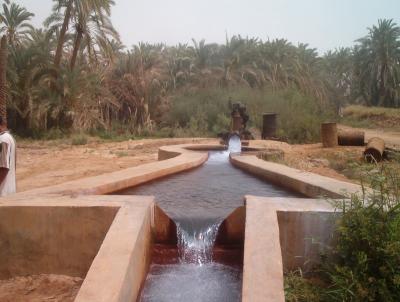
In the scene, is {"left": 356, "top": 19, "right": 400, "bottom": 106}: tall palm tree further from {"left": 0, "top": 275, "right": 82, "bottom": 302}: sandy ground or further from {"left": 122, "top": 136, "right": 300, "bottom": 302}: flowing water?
{"left": 0, "top": 275, "right": 82, "bottom": 302}: sandy ground

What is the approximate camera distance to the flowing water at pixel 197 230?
404 centimetres

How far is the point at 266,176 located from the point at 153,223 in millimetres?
3064

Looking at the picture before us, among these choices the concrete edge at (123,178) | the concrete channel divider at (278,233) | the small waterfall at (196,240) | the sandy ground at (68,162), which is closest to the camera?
the concrete channel divider at (278,233)

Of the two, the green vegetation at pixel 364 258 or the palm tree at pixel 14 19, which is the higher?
the palm tree at pixel 14 19

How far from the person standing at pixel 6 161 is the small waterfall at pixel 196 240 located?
2.10 meters

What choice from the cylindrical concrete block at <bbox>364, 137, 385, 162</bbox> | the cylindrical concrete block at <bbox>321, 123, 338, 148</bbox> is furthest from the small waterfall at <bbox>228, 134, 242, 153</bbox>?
the cylindrical concrete block at <bbox>321, 123, 338, 148</bbox>

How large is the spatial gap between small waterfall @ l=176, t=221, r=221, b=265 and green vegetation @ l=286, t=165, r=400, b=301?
Answer: 1008 millimetres

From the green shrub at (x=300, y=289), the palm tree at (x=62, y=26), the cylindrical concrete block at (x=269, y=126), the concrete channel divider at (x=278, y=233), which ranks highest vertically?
the palm tree at (x=62, y=26)

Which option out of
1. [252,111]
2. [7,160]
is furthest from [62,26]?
[7,160]

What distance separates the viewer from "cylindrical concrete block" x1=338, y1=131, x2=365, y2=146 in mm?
15172

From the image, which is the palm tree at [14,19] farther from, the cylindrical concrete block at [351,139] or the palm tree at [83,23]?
the cylindrical concrete block at [351,139]

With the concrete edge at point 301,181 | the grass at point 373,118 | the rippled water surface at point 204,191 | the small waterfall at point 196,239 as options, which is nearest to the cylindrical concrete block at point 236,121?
the concrete edge at point 301,181

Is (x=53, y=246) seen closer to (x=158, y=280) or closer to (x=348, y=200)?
(x=158, y=280)

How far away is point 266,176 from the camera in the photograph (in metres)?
7.40
